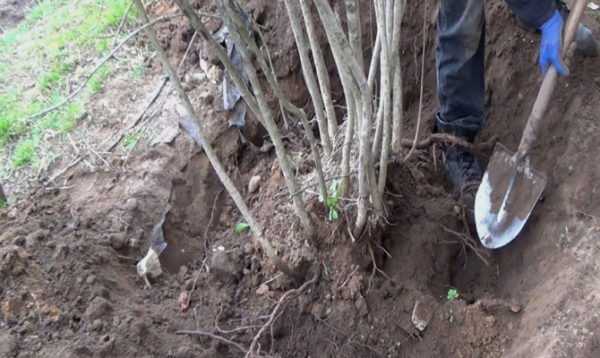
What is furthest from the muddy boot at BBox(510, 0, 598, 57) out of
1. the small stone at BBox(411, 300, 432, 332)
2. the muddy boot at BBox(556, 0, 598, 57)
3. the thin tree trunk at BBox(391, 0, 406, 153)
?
the small stone at BBox(411, 300, 432, 332)

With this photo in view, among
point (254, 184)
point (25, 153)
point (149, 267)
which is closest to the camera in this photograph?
point (149, 267)

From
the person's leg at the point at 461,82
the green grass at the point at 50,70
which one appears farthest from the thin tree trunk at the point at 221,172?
the green grass at the point at 50,70

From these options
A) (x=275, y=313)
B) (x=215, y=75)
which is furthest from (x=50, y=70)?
(x=275, y=313)

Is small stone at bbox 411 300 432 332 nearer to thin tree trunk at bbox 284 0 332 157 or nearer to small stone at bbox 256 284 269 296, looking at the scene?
small stone at bbox 256 284 269 296

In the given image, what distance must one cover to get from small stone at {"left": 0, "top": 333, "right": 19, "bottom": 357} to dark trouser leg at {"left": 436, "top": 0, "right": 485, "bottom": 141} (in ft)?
6.70

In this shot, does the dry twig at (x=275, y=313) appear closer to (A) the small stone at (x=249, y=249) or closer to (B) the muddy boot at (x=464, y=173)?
(A) the small stone at (x=249, y=249)

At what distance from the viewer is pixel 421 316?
2.14 meters

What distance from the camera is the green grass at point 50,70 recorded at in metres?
3.17

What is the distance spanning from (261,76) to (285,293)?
1.31 metres

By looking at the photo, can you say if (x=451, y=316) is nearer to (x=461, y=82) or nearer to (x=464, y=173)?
(x=464, y=173)

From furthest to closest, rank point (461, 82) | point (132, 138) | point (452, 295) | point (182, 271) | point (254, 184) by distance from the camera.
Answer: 1. point (132, 138)
2. point (254, 184)
3. point (461, 82)
4. point (182, 271)
5. point (452, 295)

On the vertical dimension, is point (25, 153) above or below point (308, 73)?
below

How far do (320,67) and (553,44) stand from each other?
97cm

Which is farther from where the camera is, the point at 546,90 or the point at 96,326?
the point at 546,90
